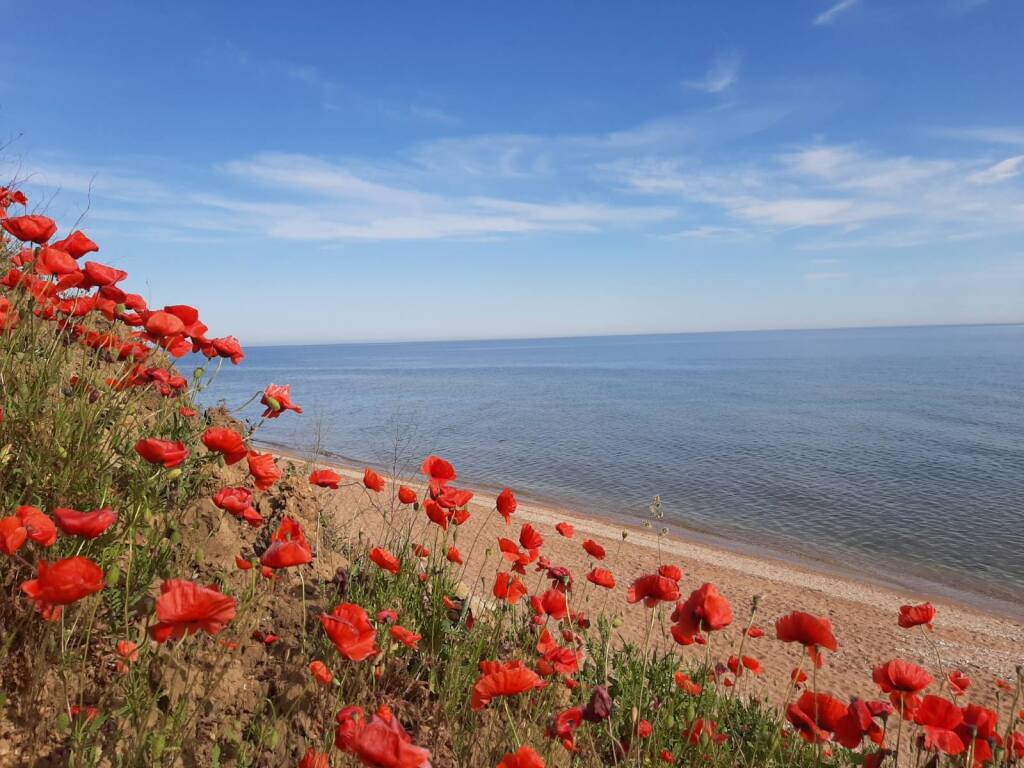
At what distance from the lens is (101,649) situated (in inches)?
97.7

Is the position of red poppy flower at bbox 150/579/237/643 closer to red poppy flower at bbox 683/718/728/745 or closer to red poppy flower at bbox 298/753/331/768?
red poppy flower at bbox 298/753/331/768

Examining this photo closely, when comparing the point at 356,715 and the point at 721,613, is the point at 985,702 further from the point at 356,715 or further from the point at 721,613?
the point at 356,715

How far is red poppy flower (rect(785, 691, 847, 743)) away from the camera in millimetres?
2454

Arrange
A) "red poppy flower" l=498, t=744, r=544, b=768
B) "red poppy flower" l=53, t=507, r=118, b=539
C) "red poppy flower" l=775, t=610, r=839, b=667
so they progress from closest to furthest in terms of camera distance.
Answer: "red poppy flower" l=53, t=507, r=118, b=539 < "red poppy flower" l=498, t=744, r=544, b=768 < "red poppy flower" l=775, t=610, r=839, b=667

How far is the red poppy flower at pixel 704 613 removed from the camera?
7.60ft

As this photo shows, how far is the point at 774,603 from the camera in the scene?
1239 cm

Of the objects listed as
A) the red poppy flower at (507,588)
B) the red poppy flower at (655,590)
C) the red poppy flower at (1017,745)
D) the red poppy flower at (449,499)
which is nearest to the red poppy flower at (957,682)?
the red poppy flower at (1017,745)

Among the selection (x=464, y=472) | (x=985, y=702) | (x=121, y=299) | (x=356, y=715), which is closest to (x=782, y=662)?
(x=985, y=702)

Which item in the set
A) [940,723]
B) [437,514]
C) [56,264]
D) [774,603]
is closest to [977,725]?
[940,723]

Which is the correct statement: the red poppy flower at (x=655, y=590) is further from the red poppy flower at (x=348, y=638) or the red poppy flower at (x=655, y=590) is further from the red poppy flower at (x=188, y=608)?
the red poppy flower at (x=188, y=608)

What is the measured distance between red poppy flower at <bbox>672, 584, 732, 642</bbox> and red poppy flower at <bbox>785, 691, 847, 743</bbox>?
1.77 ft

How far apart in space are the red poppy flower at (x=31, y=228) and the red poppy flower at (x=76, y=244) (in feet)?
0.22

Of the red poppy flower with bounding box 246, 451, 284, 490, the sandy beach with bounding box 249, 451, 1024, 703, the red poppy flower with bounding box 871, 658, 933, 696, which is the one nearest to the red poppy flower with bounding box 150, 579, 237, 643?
the red poppy flower with bounding box 246, 451, 284, 490

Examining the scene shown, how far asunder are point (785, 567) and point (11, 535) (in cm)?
1633
